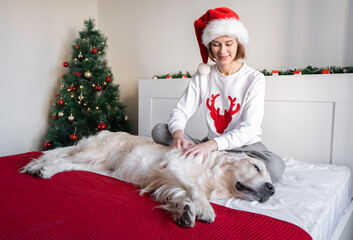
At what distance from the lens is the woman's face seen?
1.74 m

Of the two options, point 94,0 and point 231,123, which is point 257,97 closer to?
point 231,123

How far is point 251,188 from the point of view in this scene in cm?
125

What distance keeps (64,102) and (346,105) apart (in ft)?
9.57

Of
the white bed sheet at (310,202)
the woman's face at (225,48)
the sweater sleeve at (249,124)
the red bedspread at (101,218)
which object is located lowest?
the white bed sheet at (310,202)

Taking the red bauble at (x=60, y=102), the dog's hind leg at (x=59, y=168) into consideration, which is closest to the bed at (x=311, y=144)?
the dog's hind leg at (x=59, y=168)

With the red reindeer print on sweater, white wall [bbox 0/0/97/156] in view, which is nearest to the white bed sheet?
the red reindeer print on sweater

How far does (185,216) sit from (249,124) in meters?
0.81

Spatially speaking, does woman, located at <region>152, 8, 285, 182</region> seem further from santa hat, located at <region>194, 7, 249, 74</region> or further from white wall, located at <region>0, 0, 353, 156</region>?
white wall, located at <region>0, 0, 353, 156</region>

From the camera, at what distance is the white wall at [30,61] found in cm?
318

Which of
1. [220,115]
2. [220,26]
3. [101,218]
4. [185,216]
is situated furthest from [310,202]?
[220,26]

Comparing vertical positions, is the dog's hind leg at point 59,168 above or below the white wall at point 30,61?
below

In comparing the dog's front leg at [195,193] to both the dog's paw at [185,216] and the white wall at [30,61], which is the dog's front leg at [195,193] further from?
the white wall at [30,61]

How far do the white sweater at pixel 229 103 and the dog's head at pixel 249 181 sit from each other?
204 mm

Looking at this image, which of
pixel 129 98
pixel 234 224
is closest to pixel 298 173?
pixel 234 224
